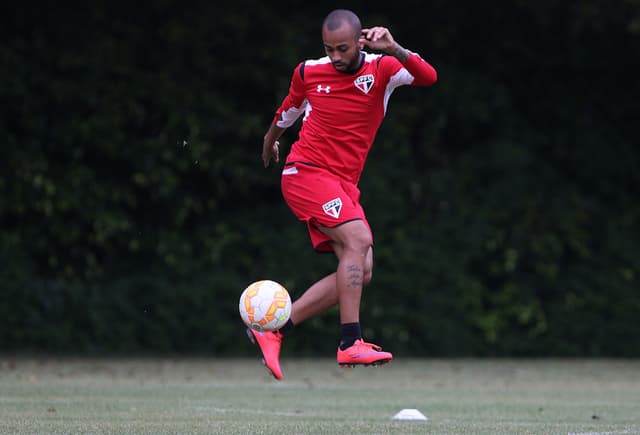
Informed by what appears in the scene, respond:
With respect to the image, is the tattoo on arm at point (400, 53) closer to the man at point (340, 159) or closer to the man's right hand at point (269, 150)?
the man at point (340, 159)

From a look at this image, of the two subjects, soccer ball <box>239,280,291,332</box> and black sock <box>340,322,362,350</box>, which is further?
soccer ball <box>239,280,291,332</box>

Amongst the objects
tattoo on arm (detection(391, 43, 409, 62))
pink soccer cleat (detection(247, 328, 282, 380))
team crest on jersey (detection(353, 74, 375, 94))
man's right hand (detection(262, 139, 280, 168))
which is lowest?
pink soccer cleat (detection(247, 328, 282, 380))

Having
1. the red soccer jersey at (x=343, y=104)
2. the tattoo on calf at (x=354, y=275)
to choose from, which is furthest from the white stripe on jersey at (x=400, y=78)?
the tattoo on calf at (x=354, y=275)

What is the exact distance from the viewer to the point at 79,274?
15.6 metres

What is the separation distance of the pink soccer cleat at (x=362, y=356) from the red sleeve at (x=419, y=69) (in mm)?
1655

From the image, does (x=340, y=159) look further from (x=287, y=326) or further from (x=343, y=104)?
(x=287, y=326)

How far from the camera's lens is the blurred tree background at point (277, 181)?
1532cm

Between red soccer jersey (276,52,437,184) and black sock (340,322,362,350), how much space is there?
0.92 m

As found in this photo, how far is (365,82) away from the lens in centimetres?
696

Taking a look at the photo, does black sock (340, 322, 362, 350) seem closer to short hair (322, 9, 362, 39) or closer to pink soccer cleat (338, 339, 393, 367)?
pink soccer cleat (338, 339, 393, 367)

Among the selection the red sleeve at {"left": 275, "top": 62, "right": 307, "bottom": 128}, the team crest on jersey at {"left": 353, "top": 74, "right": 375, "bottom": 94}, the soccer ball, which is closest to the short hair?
the team crest on jersey at {"left": 353, "top": 74, "right": 375, "bottom": 94}

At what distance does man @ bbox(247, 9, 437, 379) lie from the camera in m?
6.85

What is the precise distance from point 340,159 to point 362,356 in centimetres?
128

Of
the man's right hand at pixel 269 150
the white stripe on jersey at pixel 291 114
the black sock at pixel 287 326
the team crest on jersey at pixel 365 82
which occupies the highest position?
the team crest on jersey at pixel 365 82
